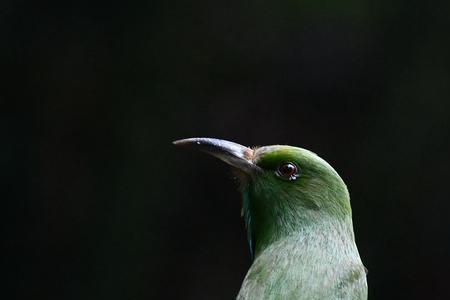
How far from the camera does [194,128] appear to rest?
8.39m

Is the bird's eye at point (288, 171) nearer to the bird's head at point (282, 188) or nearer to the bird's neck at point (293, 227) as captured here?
the bird's head at point (282, 188)

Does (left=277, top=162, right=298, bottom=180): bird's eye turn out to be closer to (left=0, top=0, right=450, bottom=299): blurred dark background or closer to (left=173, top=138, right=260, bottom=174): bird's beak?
(left=173, top=138, right=260, bottom=174): bird's beak

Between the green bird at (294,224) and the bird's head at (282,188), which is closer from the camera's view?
the green bird at (294,224)

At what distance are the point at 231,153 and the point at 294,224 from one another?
1.13 feet

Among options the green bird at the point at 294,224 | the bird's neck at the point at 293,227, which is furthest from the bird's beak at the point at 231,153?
the bird's neck at the point at 293,227

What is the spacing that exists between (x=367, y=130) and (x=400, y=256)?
99cm

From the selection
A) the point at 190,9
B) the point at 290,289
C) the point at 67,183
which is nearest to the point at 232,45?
the point at 190,9

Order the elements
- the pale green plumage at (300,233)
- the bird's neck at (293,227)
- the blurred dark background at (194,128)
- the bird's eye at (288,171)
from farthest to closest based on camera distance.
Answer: the blurred dark background at (194,128)
the bird's eye at (288,171)
the bird's neck at (293,227)
the pale green plumage at (300,233)

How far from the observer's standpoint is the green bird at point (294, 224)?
3.54 metres

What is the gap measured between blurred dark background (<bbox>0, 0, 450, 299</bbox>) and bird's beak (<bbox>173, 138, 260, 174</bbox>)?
4.26 metres

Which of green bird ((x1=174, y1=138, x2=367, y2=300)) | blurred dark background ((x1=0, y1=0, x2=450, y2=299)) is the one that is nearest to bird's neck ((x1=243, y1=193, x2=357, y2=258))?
green bird ((x1=174, y1=138, x2=367, y2=300))

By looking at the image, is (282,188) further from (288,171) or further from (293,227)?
(293,227)

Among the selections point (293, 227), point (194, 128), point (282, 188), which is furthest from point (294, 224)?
point (194, 128)

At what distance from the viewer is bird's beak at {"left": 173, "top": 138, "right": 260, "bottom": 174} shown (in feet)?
12.7
